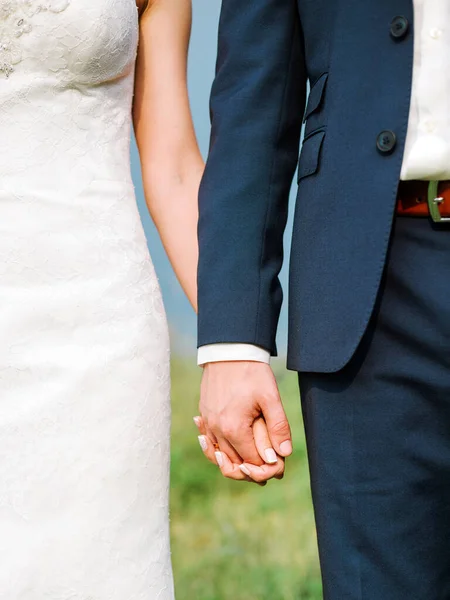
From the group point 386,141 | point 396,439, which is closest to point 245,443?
point 396,439

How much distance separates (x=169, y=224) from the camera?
1935 mm

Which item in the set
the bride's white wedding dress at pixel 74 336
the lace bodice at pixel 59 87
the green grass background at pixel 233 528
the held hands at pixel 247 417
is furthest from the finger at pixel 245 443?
the green grass background at pixel 233 528

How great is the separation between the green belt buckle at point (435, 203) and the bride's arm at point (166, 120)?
1.86ft

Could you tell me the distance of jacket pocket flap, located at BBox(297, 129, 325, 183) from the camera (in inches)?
61.4

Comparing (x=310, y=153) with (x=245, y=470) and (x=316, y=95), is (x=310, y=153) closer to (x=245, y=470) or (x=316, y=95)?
(x=316, y=95)

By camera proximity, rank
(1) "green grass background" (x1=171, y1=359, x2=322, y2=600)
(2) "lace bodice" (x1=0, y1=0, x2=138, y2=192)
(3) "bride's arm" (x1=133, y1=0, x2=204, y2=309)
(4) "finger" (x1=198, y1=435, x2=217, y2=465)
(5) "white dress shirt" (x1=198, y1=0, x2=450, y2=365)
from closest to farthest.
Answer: (5) "white dress shirt" (x1=198, y1=0, x2=450, y2=365) → (4) "finger" (x1=198, y1=435, x2=217, y2=465) → (2) "lace bodice" (x1=0, y1=0, x2=138, y2=192) → (3) "bride's arm" (x1=133, y1=0, x2=204, y2=309) → (1) "green grass background" (x1=171, y1=359, x2=322, y2=600)

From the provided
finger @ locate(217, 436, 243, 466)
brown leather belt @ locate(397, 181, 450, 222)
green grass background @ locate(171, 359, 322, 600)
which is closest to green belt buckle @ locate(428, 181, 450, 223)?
brown leather belt @ locate(397, 181, 450, 222)

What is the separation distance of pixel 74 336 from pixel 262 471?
0.38 meters

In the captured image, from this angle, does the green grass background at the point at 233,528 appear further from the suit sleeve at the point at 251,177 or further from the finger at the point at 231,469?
the suit sleeve at the point at 251,177

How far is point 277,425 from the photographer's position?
1.58 metres

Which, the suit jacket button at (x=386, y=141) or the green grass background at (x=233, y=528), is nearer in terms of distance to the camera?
the suit jacket button at (x=386, y=141)

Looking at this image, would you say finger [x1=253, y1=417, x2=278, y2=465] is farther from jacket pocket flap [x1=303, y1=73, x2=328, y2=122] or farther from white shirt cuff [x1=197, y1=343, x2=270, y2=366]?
jacket pocket flap [x1=303, y1=73, x2=328, y2=122]

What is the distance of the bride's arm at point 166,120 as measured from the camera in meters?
1.95

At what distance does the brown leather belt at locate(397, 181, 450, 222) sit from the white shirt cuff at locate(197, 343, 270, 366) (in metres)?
0.28
